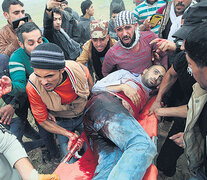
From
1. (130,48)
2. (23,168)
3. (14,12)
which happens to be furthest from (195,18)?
(14,12)

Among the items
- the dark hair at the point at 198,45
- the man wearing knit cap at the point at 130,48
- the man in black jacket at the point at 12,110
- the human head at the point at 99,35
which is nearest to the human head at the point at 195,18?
the dark hair at the point at 198,45

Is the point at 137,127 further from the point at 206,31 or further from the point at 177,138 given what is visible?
the point at 206,31

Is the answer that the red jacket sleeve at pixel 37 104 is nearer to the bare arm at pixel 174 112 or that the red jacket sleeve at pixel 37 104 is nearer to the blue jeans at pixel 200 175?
the bare arm at pixel 174 112

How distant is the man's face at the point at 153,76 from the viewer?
2549mm

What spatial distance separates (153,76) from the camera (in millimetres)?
2553

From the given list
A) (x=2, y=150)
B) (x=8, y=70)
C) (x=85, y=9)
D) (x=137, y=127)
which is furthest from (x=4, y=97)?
(x=85, y=9)

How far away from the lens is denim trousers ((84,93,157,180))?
5.41 ft

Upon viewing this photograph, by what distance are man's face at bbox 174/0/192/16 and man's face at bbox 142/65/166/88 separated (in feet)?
3.69

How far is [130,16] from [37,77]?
168 cm

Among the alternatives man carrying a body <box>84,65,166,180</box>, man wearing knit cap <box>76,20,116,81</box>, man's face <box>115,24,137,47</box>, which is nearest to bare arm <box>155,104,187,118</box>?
man carrying a body <box>84,65,166,180</box>

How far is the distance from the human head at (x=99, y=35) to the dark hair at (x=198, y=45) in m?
1.92

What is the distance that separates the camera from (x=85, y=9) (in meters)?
5.33

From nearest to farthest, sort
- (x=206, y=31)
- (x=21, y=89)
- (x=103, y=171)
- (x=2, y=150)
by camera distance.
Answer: (x=206, y=31) < (x=2, y=150) < (x=103, y=171) < (x=21, y=89)

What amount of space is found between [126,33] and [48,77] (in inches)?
55.5
